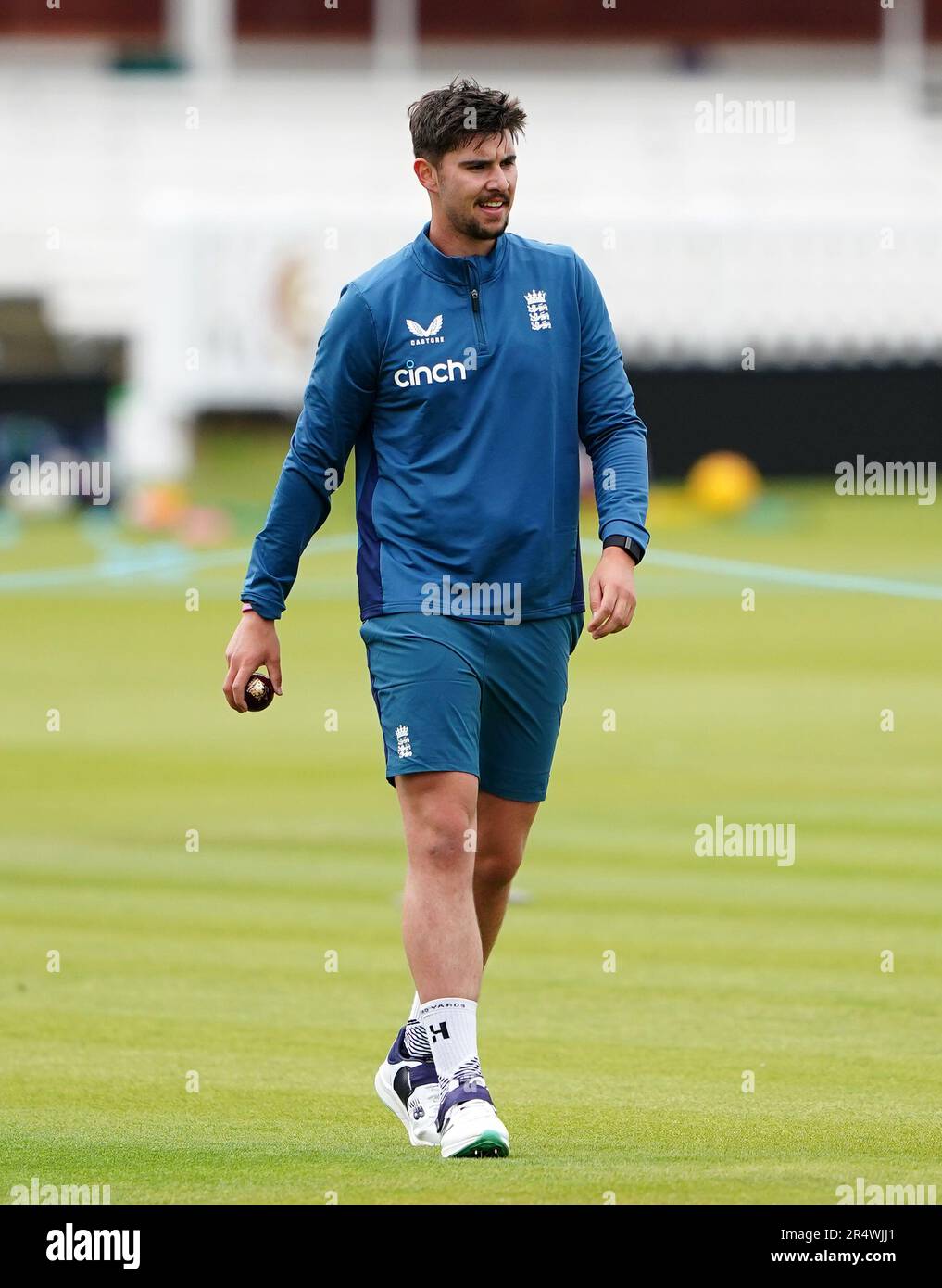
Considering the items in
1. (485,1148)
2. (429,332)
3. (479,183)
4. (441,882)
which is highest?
(479,183)

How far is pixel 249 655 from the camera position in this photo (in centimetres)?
600

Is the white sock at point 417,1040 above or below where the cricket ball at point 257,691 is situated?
below

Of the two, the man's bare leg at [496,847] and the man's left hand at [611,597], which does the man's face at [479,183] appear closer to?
the man's left hand at [611,597]

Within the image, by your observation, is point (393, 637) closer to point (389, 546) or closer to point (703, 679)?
point (389, 546)

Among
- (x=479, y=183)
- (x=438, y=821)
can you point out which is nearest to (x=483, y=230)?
(x=479, y=183)

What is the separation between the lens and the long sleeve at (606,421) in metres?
6.08

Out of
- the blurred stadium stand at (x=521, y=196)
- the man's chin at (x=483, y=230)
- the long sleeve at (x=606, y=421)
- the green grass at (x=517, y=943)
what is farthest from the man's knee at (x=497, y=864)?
the blurred stadium stand at (x=521, y=196)

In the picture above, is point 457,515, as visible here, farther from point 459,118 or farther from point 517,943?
point 517,943

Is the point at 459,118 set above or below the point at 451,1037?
above

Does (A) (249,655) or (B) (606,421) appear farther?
(B) (606,421)

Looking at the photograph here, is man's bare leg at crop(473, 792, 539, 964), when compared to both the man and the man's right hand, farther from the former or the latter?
the man's right hand

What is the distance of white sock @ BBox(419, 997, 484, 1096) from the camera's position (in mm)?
5789

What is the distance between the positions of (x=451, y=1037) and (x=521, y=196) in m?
41.0

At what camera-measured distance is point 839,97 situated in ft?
158
